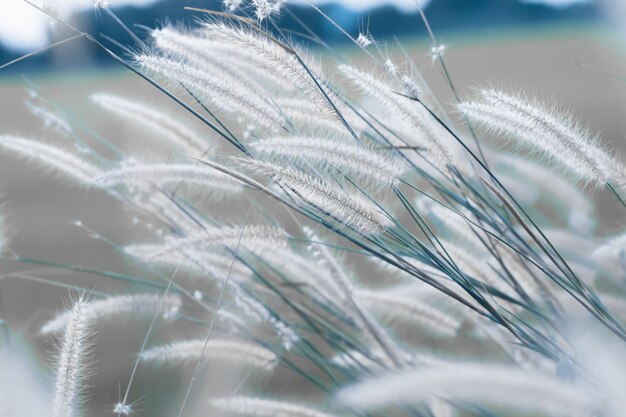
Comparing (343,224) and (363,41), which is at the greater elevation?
(363,41)

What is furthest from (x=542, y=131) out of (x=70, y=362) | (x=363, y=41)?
(x=70, y=362)

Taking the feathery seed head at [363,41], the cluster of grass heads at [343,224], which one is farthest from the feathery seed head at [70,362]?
the feathery seed head at [363,41]

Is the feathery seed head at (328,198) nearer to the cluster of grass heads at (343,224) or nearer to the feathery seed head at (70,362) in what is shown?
the cluster of grass heads at (343,224)

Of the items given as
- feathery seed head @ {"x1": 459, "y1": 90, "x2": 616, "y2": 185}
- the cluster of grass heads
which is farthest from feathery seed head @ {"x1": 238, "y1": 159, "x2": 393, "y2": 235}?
feathery seed head @ {"x1": 459, "y1": 90, "x2": 616, "y2": 185}

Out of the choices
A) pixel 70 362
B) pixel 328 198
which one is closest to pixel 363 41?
pixel 328 198

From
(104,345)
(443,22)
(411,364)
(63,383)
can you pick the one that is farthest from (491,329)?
(443,22)

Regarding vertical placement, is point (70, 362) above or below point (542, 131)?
below

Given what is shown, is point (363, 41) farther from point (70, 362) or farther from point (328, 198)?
point (70, 362)

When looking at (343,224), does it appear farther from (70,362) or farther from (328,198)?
(70,362)

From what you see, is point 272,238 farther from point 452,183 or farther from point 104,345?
point 104,345

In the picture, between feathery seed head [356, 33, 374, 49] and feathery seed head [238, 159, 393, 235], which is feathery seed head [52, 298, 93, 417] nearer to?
feathery seed head [238, 159, 393, 235]
